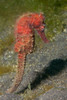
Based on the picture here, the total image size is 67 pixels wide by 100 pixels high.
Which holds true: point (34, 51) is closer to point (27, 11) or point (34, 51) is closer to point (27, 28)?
point (27, 28)

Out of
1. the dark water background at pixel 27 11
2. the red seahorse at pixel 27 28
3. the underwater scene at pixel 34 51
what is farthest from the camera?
the dark water background at pixel 27 11

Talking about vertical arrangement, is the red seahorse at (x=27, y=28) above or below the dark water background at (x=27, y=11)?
above

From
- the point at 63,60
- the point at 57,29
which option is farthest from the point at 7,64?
the point at 57,29

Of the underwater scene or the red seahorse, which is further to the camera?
the underwater scene

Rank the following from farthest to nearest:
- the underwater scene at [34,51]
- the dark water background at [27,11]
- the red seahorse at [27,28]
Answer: the dark water background at [27,11] → the underwater scene at [34,51] → the red seahorse at [27,28]

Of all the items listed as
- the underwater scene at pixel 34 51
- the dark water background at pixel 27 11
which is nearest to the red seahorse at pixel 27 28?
the underwater scene at pixel 34 51

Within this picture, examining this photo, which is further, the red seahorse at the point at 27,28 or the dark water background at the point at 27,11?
the dark water background at the point at 27,11

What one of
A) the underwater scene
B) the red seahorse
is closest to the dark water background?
the underwater scene

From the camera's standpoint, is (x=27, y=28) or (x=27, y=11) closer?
(x=27, y=28)

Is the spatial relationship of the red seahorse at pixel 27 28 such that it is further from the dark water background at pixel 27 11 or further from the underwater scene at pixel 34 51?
the dark water background at pixel 27 11

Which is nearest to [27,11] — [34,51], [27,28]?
[34,51]

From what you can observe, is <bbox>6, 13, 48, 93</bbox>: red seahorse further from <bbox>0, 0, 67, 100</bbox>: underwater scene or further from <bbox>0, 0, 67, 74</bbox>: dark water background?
<bbox>0, 0, 67, 74</bbox>: dark water background
